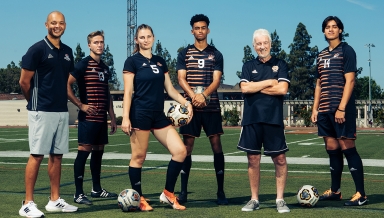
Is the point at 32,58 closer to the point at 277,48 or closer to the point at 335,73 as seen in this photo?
the point at 335,73

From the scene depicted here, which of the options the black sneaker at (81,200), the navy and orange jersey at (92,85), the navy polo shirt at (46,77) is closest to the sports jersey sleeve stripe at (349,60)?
the navy and orange jersey at (92,85)

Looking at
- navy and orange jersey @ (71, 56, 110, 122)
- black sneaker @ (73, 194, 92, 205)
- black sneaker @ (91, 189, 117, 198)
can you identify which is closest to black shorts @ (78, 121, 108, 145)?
navy and orange jersey @ (71, 56, 110, 122)

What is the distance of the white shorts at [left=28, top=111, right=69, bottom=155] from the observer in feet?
21.7

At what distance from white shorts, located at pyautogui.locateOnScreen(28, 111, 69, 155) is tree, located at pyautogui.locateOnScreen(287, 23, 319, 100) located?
254 feet

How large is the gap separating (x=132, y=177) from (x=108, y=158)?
8074mm

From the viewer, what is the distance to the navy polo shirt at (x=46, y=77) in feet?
21.6

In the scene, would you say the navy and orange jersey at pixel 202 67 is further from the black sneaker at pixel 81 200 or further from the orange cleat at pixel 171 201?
the black sneaker at pixel 81 200

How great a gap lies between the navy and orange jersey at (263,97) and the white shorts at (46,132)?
228 centimetres

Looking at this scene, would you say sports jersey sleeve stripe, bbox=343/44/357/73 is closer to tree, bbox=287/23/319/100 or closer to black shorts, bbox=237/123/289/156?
black shorts, bbox=237/123/289/156

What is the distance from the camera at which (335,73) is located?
7680 millimetres

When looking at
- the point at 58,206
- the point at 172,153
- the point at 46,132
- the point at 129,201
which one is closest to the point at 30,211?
the point at 58,206

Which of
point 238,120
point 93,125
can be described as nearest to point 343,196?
point 93,125

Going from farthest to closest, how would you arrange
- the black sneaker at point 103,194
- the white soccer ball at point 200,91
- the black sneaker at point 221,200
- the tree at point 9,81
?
the tree at point 9,81 < the black sneaker at point 103,194 < the white soccer ball at point 200,91 < the black sneaker at point 221,200

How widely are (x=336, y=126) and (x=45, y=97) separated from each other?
3.80 m
